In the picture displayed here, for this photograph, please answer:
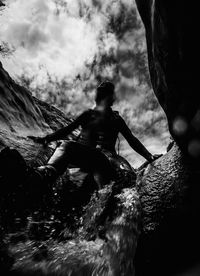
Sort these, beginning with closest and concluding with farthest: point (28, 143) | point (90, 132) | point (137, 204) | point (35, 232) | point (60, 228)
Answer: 1. point (35, 232)
2. point (60, 228)
3. point (137, 204)
4. point (90, 132)
5. point (28, 143)

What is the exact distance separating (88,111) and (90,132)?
375mm

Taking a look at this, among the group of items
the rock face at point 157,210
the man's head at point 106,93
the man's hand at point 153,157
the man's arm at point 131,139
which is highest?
the man's head at point 106,93

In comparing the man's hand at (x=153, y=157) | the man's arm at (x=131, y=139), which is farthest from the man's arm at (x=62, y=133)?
the man's hand at (x=153, y=157)

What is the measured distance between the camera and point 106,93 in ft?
13.4

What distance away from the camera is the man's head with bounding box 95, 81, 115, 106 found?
4.04 m

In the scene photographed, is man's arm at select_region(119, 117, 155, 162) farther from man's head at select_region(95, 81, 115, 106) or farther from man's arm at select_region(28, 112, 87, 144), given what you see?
man's arm at select_region(28, 112, 87, 144)

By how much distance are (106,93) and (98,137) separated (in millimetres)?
791

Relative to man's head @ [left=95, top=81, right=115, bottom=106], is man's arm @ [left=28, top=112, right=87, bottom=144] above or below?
below

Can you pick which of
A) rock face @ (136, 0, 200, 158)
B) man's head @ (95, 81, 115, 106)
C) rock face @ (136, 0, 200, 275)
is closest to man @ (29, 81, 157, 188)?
man's head @ (95, 81, 115, 106)

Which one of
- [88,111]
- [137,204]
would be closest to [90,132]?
[88,111]

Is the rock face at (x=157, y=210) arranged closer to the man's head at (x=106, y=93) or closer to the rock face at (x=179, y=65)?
the rock face at (x=179, y=65)

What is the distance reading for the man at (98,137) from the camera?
132 inches

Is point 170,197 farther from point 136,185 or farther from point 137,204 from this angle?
point 136,185

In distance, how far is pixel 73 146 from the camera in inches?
129
